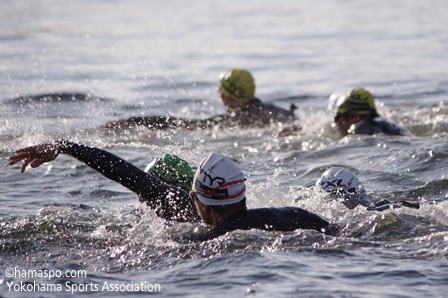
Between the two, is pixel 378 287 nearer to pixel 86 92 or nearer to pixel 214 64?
pixel 86 92

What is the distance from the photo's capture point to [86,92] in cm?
1667

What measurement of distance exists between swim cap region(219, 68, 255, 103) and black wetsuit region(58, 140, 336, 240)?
751cm

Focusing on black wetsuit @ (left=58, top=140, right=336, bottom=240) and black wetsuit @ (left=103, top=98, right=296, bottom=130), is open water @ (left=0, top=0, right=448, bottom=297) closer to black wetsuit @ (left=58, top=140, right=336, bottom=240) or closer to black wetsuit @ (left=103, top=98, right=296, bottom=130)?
black wetsuit @ (left=58, top=140, right=336, bottom=240)

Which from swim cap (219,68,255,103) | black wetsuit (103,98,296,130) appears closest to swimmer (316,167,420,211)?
black wetsuit (103,98,296,130)

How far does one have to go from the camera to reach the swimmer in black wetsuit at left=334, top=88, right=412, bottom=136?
11.4 metres

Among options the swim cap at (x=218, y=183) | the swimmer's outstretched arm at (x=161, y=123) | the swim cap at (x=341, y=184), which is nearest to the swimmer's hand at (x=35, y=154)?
the swim cap at (x=218, y=183)

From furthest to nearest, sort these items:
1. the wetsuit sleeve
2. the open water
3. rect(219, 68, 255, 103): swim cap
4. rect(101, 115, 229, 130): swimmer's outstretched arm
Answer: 1. rect(219, 68, 255, 103): swim cap
2. rect(101, 115, 229, 130): swimmer's outstretched arm
3. the wetsuit sleeve
4. the open water

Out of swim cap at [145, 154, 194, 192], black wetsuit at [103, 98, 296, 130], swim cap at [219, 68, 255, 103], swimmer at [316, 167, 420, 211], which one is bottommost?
swimmer at [316, 167, 420, 211]

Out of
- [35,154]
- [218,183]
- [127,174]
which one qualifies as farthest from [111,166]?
[218,183]

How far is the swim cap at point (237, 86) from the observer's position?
44.4ft

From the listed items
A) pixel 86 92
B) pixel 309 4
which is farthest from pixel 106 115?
pixel 309 4

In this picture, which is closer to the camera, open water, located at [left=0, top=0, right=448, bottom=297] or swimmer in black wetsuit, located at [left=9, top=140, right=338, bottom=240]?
open water, located at [left=0, top=0, right=448, bottom=297]

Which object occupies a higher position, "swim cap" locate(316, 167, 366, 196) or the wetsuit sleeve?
the wetsuit sleeve

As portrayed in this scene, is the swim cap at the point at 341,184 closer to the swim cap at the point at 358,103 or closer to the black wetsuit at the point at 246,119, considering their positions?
the swim cap at the point at 358,103
